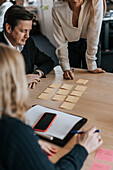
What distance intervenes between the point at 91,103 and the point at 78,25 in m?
0.79

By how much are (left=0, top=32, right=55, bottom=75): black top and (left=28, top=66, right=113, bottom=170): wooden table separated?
0.24 ft

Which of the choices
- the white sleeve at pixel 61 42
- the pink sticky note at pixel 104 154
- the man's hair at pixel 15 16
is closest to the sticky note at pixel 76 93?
the white sleeve at pixel 61 42

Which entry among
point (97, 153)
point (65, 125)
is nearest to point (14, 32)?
point (65, 125)

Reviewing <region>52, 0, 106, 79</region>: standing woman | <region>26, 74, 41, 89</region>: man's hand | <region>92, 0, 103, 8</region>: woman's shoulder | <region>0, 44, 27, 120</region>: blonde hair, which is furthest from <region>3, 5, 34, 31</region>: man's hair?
<region>0, 44, 27, 120</region>: blonde hair

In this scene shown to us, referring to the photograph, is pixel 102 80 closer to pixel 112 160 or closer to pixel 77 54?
pixel 77 54

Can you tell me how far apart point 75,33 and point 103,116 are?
935 mm

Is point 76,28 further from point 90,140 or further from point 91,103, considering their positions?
point 90,140

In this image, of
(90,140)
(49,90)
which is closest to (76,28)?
(49,90)

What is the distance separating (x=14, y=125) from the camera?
0.71 m

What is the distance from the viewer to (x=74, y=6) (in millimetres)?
1725

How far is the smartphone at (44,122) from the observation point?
1.09 meters

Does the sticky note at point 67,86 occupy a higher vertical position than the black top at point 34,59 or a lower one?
lower

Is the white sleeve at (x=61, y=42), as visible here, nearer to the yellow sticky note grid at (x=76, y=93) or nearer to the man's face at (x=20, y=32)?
the man's face at (x=20, y=32)

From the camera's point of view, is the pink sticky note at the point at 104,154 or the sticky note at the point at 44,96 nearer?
the pink sticky note at the point at 104,154
